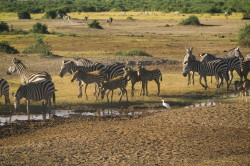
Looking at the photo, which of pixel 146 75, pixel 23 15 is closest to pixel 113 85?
pixel 146 75

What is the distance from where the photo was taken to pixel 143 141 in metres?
12.5

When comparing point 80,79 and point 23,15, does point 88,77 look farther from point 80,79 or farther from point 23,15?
point 23,15

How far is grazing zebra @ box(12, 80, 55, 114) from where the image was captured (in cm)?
1608

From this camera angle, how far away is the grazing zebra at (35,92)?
16078mm

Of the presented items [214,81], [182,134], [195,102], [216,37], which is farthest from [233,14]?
[182,134]

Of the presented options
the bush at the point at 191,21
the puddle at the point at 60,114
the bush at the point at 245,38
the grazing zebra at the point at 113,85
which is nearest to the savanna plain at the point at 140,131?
the puddle at the point at 60,114

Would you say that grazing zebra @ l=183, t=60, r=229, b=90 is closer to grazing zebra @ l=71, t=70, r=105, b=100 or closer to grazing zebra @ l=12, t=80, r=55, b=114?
grazing zebra @ l=71, t=70, r=105, b=100

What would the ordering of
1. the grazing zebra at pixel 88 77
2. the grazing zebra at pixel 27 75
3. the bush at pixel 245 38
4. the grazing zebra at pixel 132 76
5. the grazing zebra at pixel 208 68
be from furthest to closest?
the bush at pixel 245 38
the grazing zebra at pixel 208 68
the grazing zebra at pixel 132 76
the grazing zebra at pixel 88 77
the grazing zebra at pixel 27 75

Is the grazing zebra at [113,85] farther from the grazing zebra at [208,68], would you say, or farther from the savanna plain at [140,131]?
the grazing zebra at [208,68]

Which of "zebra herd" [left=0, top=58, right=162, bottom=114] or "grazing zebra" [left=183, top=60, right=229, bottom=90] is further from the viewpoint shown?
"grazing zebra" [left=183, top=60, right=229, bottom=90]

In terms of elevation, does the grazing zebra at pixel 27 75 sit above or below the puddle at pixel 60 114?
above

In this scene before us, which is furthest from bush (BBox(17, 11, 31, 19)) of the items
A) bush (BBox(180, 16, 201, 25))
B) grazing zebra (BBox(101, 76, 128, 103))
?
grazing zebra (BBox(101, 76, 128, 103))

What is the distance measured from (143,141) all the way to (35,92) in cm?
501

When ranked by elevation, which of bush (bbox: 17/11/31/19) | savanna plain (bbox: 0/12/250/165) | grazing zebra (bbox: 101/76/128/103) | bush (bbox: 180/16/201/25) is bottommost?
savanna plain (bbox: 0/12/250/165)
